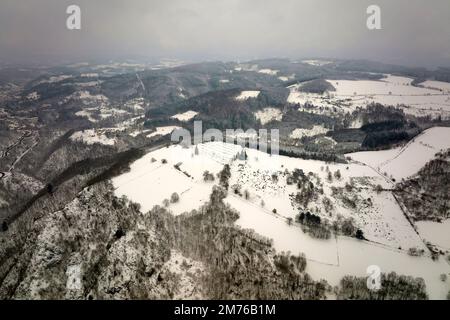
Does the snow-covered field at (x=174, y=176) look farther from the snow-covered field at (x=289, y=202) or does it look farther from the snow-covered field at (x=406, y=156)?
the snow-covered field at (x=406, y=156)

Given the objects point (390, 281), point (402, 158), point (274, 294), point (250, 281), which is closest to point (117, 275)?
point (250, 281)

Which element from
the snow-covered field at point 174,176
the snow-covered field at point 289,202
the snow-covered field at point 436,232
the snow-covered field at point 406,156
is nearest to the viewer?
the snow-covered field at point 289,202

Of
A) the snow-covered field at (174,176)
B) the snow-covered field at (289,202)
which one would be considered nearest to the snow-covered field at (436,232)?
the snow-covered field at (289,202)

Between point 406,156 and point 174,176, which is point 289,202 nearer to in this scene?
point 174,176

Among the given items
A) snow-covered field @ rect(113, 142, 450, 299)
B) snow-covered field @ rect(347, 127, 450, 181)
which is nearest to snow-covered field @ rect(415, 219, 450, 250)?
snow-covered field @ rect(113, 142, 450, 299)

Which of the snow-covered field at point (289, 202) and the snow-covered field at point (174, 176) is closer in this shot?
the snow-covered field at point (289, 202)

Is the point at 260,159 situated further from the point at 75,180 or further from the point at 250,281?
the point at 75,180
